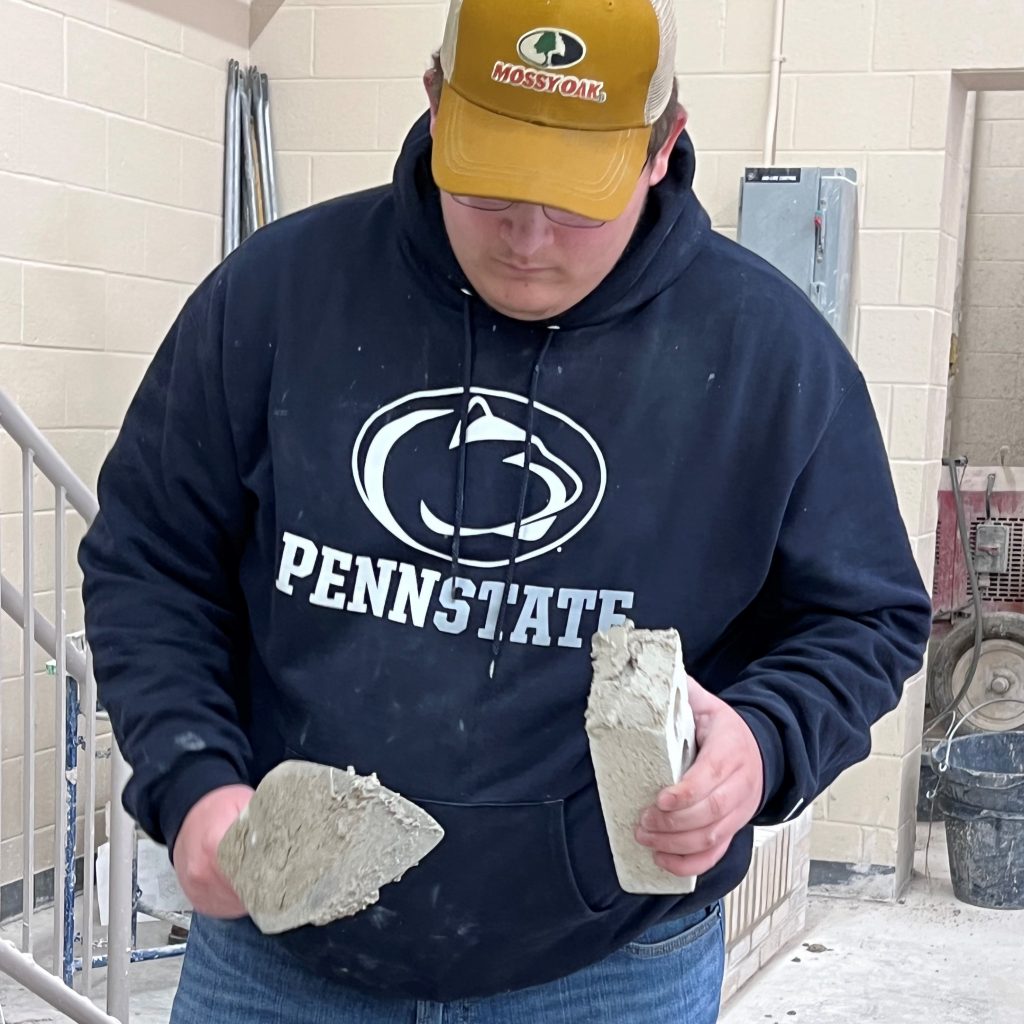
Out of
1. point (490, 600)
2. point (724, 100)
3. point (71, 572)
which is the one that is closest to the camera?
point (490, 600)

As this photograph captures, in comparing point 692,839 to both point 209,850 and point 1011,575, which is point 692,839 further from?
point 1011,575

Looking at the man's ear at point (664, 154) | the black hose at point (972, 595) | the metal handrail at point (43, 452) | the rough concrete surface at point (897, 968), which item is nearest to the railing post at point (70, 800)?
the metal handrail at point (43, 452)

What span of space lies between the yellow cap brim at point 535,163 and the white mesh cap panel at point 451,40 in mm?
34

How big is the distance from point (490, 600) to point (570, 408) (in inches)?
6.9

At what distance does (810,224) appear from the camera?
423 centimetres

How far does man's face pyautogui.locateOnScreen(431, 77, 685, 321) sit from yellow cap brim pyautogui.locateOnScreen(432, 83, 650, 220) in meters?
0.03

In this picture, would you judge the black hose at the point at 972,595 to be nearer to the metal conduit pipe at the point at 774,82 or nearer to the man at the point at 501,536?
the metal conduit pipe at the point at 774,82

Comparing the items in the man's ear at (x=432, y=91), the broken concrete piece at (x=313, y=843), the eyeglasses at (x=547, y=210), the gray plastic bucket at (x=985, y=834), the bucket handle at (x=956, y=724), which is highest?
the man's ear at (x=432, y=91)

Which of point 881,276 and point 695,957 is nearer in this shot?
point 695,957

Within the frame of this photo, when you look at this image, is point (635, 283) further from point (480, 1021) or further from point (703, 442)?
point (480, 1021)

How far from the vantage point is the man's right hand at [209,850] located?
121 cm

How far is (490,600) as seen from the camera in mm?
1249

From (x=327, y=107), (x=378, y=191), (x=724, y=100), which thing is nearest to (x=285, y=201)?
(x=327, y=107)

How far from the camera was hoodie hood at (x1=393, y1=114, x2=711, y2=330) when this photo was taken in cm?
129
